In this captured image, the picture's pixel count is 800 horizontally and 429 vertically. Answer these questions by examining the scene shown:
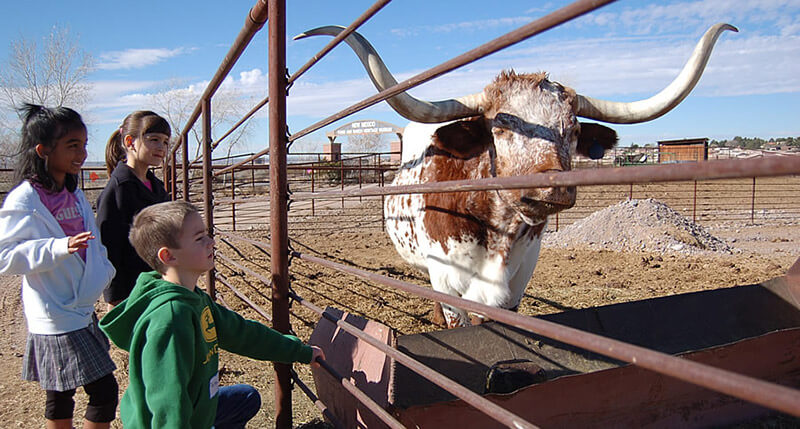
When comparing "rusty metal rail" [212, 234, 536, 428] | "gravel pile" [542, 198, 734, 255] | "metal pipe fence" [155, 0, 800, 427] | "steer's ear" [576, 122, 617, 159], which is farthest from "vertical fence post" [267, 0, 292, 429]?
"gravel pile" [542, 198, 734, 255]

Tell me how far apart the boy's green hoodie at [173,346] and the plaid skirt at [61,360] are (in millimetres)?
539

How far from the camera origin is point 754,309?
2.88 metres

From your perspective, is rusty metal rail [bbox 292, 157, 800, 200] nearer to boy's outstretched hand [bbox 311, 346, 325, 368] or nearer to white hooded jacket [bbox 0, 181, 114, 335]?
boy's outstretched hand [bbox 311, 346, 325, 368]

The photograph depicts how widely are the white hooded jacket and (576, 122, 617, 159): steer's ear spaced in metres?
2.86

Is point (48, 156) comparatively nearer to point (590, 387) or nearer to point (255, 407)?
point (255, 407)

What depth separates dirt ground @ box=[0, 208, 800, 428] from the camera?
3096mm

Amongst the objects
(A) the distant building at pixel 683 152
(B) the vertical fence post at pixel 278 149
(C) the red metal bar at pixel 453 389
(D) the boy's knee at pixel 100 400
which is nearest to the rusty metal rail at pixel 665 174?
(C) the red metal bar at pixel 453 389

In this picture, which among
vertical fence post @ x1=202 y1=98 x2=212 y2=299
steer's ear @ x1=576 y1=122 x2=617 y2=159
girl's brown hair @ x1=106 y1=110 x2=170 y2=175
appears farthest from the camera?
vertical fence post @ x1=202 y1=98 x2=212 y2=299

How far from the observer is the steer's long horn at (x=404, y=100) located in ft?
7.34

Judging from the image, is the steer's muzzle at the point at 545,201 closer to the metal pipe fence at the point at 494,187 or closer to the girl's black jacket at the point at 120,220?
the metal pipe fence at the point at 494,187

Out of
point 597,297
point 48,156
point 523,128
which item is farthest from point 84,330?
point 597,297

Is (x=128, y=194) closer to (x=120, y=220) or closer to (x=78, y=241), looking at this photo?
(x=120, y=220)

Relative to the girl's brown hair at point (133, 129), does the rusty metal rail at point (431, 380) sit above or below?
below

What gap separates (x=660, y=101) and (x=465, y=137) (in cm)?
104
